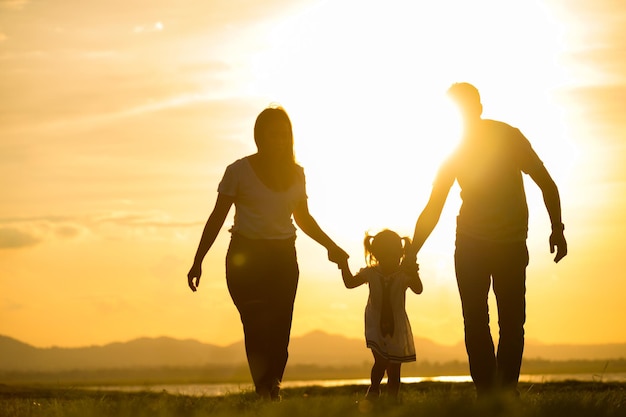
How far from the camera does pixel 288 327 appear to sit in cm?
1035

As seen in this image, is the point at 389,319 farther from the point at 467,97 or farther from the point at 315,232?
Result: the point at 467,97

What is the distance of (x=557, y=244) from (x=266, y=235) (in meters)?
3.16

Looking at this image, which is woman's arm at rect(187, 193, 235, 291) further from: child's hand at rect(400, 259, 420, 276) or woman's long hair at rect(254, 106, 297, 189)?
child's hand at rect(400, 259, 420, 276)

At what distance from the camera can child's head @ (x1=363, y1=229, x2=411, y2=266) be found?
36.7 ft

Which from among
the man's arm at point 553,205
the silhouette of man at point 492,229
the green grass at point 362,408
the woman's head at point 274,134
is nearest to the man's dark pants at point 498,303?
the silhouette of man at point 492,229

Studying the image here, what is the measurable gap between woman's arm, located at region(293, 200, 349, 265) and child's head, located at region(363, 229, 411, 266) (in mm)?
378

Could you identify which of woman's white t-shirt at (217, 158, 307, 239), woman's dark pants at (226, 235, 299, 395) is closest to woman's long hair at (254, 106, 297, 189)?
woman's white t-shirt at (217, 158, 307, 239)

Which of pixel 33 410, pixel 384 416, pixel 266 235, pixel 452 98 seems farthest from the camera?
pixel 452 98

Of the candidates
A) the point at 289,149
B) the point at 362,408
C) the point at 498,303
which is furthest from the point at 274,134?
the point at 362,408

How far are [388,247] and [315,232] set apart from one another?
84 centimetres

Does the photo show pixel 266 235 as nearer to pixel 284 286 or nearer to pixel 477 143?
pixel 284 286

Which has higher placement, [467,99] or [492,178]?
[467,99]

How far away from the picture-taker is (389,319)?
1114cm

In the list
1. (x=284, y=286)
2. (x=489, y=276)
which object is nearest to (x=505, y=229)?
(x=489, y=276)
